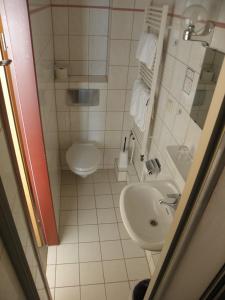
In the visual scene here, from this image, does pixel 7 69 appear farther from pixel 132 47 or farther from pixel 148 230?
pixel 132 47

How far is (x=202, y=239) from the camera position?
752 millimetres

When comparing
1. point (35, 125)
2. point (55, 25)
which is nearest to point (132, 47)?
point (55, 25)

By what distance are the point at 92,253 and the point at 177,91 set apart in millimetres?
1543

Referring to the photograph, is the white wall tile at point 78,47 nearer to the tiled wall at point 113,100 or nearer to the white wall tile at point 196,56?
the tiled wall at point 113,100

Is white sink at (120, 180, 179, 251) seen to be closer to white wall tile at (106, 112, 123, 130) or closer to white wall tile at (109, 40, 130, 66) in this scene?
white wall tile at (106, 112, 123, 130)

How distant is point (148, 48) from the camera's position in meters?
1.82

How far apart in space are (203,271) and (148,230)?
67 cm

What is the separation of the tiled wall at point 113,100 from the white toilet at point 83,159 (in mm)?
176

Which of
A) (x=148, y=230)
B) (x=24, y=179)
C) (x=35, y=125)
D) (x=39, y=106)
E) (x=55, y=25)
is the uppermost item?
(x=55, y=25)

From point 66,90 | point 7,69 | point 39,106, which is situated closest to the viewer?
point 7,69

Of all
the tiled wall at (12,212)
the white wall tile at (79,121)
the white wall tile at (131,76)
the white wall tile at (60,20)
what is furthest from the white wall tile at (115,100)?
the tiled wall at (12,212)

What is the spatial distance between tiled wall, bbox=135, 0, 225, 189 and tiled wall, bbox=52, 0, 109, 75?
2.58 feet

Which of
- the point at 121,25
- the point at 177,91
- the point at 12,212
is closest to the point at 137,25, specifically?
the point at 121,25

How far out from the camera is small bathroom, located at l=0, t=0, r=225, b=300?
4.29 ft
